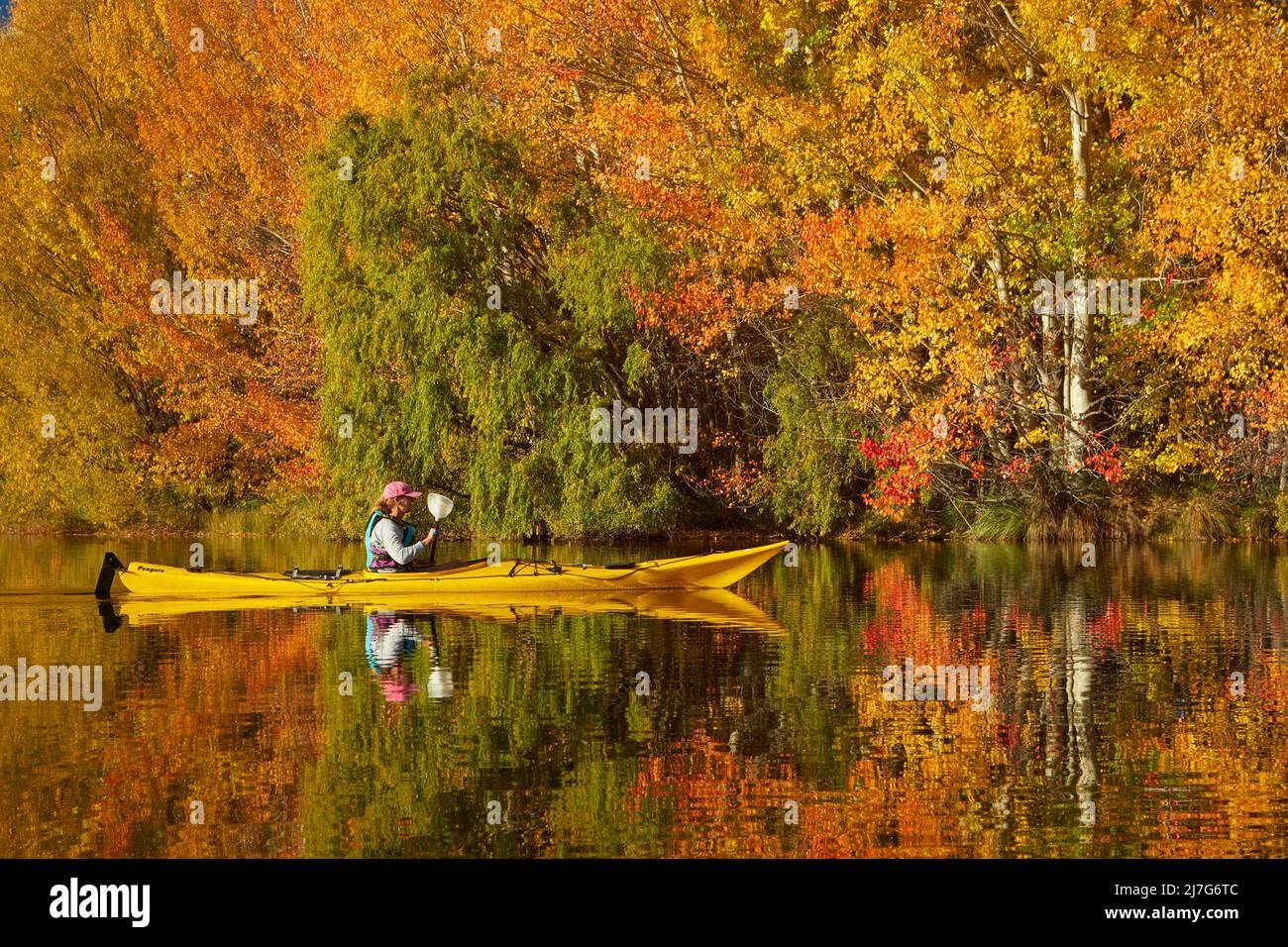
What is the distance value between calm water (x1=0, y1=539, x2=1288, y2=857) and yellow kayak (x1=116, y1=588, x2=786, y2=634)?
0.24 meters

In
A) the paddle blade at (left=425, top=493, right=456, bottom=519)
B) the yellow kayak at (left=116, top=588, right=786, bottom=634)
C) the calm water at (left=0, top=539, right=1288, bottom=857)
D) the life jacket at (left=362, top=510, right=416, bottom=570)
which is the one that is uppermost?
the paddle blade at (left=425, top=493, right=456, bottom=519)

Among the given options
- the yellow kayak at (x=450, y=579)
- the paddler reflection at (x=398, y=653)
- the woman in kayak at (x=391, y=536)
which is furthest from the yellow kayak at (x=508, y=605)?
the woman in kayak at (x=391, y=536)

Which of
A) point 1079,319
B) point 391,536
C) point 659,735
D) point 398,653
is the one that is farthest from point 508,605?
point 1079,319

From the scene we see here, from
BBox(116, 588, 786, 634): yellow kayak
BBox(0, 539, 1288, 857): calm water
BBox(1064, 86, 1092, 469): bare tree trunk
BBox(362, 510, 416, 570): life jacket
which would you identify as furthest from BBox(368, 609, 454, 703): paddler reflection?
BBox(1064, 86, 1092, 469): bare tree trunk

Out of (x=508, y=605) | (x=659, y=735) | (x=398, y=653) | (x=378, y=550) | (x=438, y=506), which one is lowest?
(x=659, y=735)

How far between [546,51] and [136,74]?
15.3 metres

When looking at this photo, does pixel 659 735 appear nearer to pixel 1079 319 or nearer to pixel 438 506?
pixel 438 506

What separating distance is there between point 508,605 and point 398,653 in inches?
178

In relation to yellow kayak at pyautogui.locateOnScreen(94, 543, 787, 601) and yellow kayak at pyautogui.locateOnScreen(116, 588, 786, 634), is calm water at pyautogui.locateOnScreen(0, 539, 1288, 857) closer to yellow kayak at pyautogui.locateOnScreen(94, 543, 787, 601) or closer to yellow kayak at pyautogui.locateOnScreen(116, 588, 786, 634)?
yellow kayak at pyautogui.locateOnScreen(116, 588, 786, 634)

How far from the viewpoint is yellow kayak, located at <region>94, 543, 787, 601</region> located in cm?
1872

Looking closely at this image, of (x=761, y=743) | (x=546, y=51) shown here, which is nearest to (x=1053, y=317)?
(x=546, y=51)

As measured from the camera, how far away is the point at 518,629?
671 inches

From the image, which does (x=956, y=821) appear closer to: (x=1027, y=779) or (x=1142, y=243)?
(x=1027, y=779)

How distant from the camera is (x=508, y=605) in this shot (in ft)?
63.9
